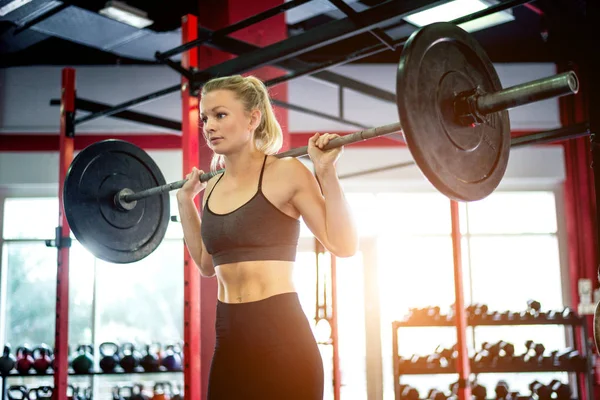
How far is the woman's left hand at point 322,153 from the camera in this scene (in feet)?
5.75

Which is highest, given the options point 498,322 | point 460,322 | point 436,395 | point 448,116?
point 448,116

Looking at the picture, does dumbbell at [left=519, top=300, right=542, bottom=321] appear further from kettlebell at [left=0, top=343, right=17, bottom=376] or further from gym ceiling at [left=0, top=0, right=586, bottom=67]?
kettlebell at [left=0, top=343, right=17, bottom=376]

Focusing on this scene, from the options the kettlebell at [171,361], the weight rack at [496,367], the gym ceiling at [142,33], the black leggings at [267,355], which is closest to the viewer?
the black leggings at [267,355]

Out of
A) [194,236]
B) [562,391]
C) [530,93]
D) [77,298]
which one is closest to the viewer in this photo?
[530,93]

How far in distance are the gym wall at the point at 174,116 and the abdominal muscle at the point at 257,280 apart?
5800mm

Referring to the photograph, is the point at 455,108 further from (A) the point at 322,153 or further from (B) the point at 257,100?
(B) the point at 257,100

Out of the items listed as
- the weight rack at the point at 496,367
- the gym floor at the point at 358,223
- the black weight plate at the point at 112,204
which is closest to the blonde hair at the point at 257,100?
the black weight plate at the point at 112,204

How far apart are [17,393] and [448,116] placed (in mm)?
6094

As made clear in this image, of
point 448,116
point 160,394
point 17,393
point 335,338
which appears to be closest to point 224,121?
point 448,116

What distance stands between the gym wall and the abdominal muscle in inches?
228

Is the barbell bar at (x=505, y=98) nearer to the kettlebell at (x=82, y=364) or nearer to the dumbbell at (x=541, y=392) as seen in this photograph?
the kettlebell at (x=82, y=364)

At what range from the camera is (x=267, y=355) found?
162 centimetres

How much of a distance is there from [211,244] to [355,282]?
6282mm

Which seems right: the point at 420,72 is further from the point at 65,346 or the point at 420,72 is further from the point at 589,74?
the point at 65,346
